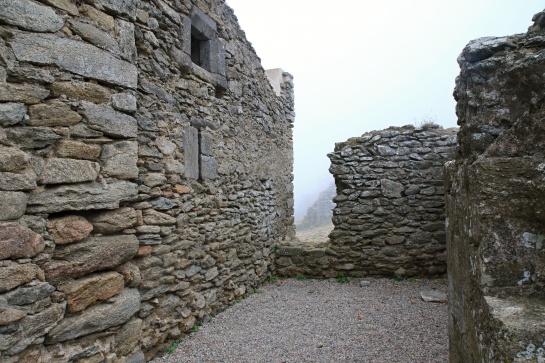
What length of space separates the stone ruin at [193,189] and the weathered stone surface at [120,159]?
1cm

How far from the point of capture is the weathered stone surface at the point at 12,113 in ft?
7.95

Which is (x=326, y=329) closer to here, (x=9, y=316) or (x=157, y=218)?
(x=157, y=218)

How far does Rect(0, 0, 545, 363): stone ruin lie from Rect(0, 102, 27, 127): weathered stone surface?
11 mm

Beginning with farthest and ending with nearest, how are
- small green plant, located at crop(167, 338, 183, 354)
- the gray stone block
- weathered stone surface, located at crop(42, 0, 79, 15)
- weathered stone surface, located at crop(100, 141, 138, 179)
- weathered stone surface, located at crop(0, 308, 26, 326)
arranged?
the gray stone block < small green plant, located at crop(167, 338, 183, 354) < weathered stone surface, located at crop(100, 141, 138, 179) < weathered stone surface, located at crop(42, 0, 79, 15) < weathered stone surface, located at crop(0, 308, 26, 326)

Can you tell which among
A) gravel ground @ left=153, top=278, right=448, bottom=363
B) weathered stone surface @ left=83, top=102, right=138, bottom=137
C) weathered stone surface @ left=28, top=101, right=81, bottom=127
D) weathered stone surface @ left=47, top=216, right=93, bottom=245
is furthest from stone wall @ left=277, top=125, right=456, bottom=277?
weathered stone surface @ left=28, top=101, right=81, bottom=127

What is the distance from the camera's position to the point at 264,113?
6770 mm

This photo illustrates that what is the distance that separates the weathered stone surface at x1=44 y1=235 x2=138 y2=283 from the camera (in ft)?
8.88

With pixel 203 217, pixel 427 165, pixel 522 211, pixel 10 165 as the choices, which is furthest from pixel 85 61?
pixel 427 165

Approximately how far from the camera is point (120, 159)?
3.11 metres

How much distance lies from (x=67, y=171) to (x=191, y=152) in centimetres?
180

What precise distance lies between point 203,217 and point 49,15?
8.51 ft

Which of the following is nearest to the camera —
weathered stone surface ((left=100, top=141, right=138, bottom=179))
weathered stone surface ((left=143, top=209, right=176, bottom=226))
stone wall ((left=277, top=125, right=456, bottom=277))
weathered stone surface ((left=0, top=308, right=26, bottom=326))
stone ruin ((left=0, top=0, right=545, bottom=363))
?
stone ruin ((left=0, top=0, right=545, bottom=363))

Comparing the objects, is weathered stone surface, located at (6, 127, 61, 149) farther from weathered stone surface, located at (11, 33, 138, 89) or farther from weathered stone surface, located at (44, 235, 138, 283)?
weathered stone surface, located at (44, 235, 138, 283)

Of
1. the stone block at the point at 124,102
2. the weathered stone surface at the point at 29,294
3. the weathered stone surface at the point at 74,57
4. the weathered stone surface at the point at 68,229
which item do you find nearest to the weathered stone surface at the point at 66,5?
the weathered stone surface at the point at 74,57
